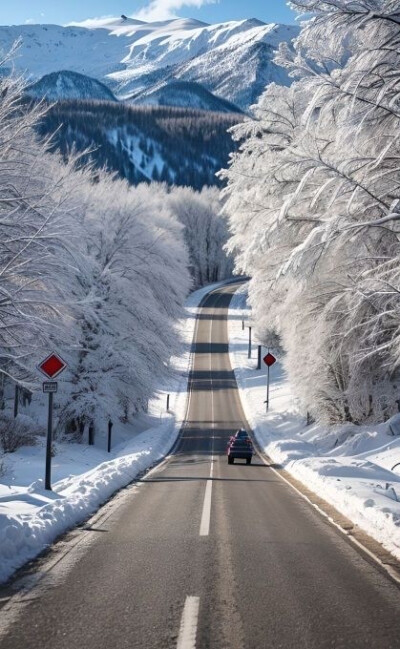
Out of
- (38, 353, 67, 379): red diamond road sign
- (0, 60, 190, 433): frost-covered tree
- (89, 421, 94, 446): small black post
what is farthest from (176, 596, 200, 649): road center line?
(89, 421, 94, 446): small black post

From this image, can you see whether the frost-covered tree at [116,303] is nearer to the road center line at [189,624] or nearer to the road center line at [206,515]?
the road center line at [206,515]

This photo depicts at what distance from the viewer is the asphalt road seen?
4875mm

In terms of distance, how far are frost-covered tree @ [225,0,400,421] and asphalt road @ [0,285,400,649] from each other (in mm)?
4225

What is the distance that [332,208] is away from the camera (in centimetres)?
1678

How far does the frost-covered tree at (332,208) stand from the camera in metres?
9.95

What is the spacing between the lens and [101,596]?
5844 millimetres

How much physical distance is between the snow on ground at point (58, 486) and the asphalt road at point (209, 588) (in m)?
0.52

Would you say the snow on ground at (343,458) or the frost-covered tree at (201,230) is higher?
the frost-covered tree at (201,230)

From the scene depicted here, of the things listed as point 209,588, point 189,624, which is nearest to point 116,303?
point 209,588

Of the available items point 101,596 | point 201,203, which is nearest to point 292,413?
point 101,596

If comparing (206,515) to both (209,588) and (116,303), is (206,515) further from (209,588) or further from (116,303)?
(116,303)

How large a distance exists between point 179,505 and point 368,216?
923 cm

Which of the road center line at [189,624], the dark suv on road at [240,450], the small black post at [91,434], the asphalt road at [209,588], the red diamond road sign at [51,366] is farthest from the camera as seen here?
the small black post at [91,434]

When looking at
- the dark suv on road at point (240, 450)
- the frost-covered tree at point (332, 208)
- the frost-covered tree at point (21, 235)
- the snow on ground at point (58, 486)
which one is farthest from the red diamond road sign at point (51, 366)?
the dark suv on road at point (240, 450)
